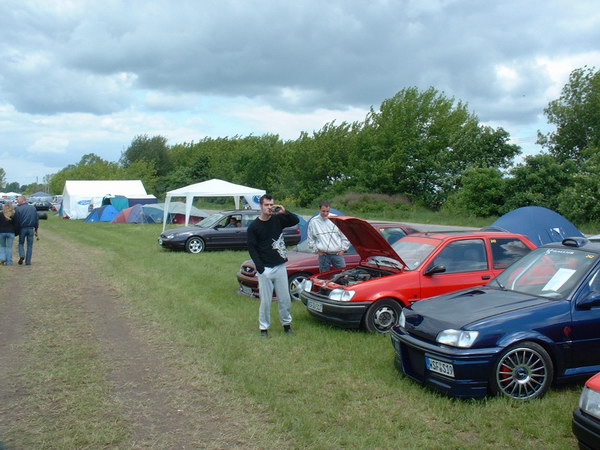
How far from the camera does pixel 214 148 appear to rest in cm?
7888

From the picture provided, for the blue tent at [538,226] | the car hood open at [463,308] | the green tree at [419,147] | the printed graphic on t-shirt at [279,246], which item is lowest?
the car hood open at [463,308]

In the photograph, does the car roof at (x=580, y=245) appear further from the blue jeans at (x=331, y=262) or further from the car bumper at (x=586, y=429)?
the blue jeans at (x=331, y=262)

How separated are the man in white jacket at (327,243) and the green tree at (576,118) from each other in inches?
1316

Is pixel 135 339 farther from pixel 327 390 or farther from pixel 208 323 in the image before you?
pixel 327 390

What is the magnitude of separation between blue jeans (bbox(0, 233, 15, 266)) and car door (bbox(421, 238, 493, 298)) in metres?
12.0

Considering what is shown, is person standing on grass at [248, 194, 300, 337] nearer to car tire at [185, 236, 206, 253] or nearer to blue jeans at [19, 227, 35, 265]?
blue jeans at [19, 227, 35, 265]

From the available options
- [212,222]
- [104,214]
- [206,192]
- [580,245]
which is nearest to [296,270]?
[580,245]

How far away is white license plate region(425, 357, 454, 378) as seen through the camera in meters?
5.05

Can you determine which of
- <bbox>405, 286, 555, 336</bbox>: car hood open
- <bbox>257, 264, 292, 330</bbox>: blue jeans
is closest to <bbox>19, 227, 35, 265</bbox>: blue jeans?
<bbox>257, 264, 292, 330</bbox>: blue jeans

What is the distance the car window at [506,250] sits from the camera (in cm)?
805

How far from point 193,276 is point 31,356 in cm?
659

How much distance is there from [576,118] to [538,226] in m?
30.7

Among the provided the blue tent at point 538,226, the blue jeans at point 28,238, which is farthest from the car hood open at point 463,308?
the blue jeans at point 28,238

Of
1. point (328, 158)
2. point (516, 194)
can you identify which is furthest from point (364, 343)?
point (328, 158)
